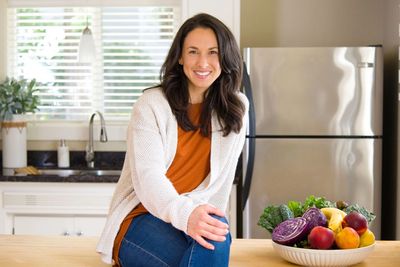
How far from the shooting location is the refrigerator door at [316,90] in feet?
12.8

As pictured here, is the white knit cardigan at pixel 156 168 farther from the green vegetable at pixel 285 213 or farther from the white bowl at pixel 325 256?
the white bowl at pixel 325 256

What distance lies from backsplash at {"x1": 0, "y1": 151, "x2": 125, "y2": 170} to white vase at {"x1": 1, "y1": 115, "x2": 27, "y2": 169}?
9.2 inches

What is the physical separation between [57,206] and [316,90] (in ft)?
5.31

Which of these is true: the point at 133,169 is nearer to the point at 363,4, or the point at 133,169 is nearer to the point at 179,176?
the point at 179,176

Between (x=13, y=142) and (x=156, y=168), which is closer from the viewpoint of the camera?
(x=156, y=168)

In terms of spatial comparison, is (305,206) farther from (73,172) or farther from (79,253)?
(73,172)

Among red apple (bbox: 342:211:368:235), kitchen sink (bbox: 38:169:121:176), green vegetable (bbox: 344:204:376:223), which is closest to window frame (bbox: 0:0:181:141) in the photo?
kitchen sink (bbox: 38:169:121:176)

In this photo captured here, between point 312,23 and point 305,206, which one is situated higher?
point 312,23

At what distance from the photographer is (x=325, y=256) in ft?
6.65

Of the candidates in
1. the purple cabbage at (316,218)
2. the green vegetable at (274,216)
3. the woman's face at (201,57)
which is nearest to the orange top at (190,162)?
the woman's face at (201,57)

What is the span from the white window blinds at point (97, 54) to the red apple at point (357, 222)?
2.81 metres

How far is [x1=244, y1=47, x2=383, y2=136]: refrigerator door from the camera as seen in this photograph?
389 cm

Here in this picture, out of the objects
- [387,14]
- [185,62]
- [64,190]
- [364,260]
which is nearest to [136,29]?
[64,190]

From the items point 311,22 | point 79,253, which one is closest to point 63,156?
point 311,22
